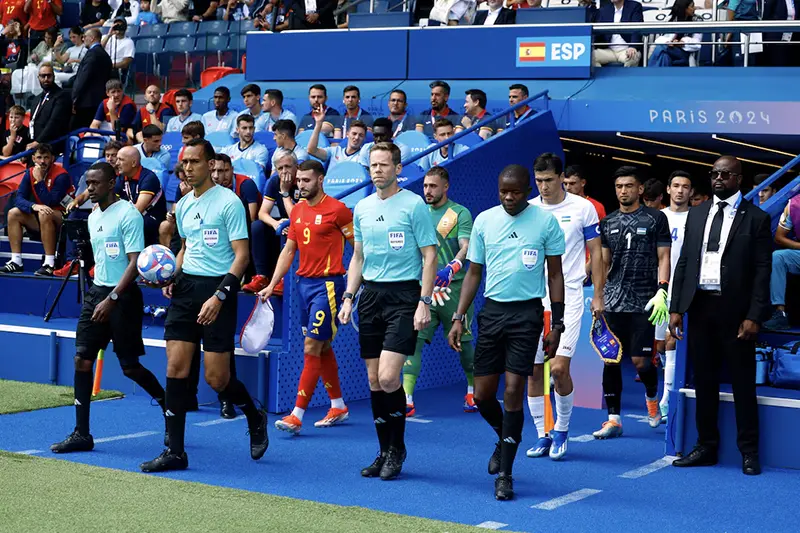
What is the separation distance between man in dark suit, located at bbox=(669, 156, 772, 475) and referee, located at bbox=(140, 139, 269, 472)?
2963mm

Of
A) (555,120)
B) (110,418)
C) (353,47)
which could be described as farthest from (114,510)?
(353,47)

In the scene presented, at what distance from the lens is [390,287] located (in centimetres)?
733

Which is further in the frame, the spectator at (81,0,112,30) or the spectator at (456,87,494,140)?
the spectator at (81,0,112,30)

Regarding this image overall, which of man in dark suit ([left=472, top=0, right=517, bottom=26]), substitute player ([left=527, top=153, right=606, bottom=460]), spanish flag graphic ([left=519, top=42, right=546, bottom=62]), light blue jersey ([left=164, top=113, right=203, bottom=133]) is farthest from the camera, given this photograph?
light blue jersey ([left=164, top=113, right=203, bottom=133])

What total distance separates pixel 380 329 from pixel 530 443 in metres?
1.80

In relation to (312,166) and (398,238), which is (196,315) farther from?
(312,166)

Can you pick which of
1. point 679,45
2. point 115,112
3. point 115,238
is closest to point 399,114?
point 679,45

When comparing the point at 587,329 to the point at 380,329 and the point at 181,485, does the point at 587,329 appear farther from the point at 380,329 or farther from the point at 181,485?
the point at 181,485

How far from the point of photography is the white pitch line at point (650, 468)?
299 inches

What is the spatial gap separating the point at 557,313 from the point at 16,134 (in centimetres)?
1111

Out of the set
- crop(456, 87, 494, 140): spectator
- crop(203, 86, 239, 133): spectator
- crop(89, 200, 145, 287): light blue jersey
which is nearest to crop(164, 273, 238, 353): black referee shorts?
crop(89, 200, 145, 287): light blue jersey

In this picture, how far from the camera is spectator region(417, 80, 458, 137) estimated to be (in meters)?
12.9

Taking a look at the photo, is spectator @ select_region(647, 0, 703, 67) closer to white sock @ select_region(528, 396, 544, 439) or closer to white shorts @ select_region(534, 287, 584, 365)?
white shorts @ select_region(534, 287, 584, 365)

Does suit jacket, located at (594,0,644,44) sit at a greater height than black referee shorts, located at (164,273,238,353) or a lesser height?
greater
